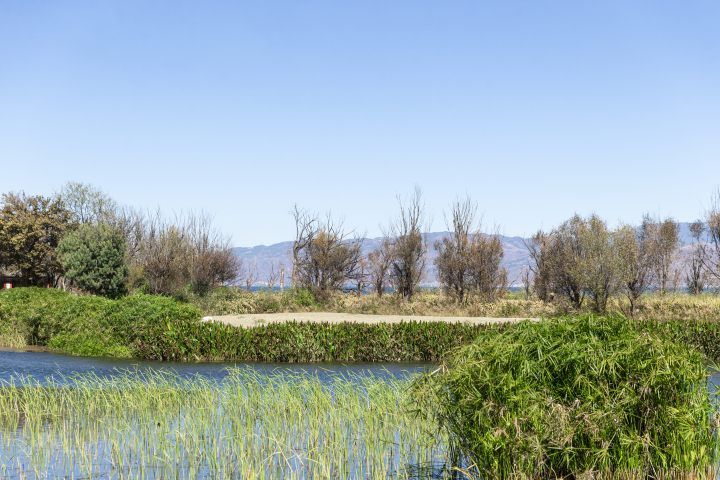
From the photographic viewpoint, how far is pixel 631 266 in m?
A: 25.2

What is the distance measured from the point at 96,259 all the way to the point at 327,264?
13.7m

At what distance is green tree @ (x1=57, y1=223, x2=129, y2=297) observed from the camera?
33.7 metres

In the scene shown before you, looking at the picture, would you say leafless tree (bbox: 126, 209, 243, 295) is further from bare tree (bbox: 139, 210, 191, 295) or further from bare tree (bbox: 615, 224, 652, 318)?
bare tree (bbox: 615, 224, 652, 318)

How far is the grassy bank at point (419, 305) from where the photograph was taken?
2598cm

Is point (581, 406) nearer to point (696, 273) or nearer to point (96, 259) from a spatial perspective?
point (96, 259)

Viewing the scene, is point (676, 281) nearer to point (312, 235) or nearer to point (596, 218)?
point (596, 218)

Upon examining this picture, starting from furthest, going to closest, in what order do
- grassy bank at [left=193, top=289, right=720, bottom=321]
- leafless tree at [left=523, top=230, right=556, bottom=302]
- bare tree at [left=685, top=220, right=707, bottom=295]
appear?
bare tree at [left=685, top=220, right=707, bottom=295]
leafless tree at [left=523, top=230, right=556, bottom=302]
grassy bank at [left=193, top=289, right=720, bottom=321]

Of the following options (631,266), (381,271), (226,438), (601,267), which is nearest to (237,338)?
(226,438)

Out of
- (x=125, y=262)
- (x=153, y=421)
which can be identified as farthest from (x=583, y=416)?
(x=125, y=262)

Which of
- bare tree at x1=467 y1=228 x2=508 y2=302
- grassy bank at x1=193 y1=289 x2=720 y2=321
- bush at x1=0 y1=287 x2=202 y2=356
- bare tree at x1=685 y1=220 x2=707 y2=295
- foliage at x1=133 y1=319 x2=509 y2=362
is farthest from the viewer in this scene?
bare tree at x1=685 y1=220 x2=707 y2=295

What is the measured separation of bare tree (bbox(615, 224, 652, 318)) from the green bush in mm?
21351

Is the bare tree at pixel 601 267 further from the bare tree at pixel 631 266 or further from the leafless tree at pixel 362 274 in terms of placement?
the leafless tree at pixel 362 274

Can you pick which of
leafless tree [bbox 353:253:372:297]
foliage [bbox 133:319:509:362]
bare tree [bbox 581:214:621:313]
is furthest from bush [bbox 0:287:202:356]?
bare tree [bbox 581:214:621:313]

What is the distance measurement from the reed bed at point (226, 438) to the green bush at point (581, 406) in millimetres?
1078
